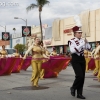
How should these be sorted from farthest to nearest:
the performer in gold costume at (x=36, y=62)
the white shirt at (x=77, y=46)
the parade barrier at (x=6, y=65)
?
the parade barrier at (x=6, y=65) < the performer in gold costume at (x=36, y=62) < the white shirt at (x=77, y=46)

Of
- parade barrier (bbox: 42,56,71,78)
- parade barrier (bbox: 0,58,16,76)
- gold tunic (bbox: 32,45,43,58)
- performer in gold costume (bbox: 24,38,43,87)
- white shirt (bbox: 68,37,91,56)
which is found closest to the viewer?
white shirt (bbox: 68,37,91,56)

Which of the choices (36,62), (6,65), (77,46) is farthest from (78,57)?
(6,65)

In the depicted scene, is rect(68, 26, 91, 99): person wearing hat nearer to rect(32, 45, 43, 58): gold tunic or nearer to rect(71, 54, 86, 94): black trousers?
rect(71, 54, 86, 94): black trousers

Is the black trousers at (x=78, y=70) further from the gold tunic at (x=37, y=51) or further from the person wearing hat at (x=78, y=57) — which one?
the gold tunic at (x=37, y=51)

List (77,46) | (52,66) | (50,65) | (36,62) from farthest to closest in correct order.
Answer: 1. (52,66)
2. (50,65)
3. (36,62)
4. (77,46)

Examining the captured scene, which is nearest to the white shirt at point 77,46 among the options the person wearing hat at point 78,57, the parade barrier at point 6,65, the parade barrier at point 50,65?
the person wearing hat at point 78,57

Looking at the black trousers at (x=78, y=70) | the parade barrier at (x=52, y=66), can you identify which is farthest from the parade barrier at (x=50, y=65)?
the black trousers at (x=78, y=70)

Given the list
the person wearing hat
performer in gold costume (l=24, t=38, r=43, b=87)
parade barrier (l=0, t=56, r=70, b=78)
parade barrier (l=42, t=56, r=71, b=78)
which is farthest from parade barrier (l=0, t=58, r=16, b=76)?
the person wearing hat

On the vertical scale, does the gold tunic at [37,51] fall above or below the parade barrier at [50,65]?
above

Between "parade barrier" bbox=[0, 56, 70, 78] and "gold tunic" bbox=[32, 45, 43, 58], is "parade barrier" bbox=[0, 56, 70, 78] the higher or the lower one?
the lower one

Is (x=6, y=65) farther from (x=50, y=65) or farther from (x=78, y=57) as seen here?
(x=78, y=57)

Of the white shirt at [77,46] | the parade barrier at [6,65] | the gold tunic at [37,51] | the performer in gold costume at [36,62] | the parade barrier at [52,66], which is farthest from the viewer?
the parade barrier at [6,65]

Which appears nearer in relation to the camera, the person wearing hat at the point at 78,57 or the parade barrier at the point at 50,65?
the person wearing hat at the point at 78,57

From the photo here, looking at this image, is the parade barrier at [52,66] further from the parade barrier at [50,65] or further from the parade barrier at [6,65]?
the parade barrier at [6,65]
